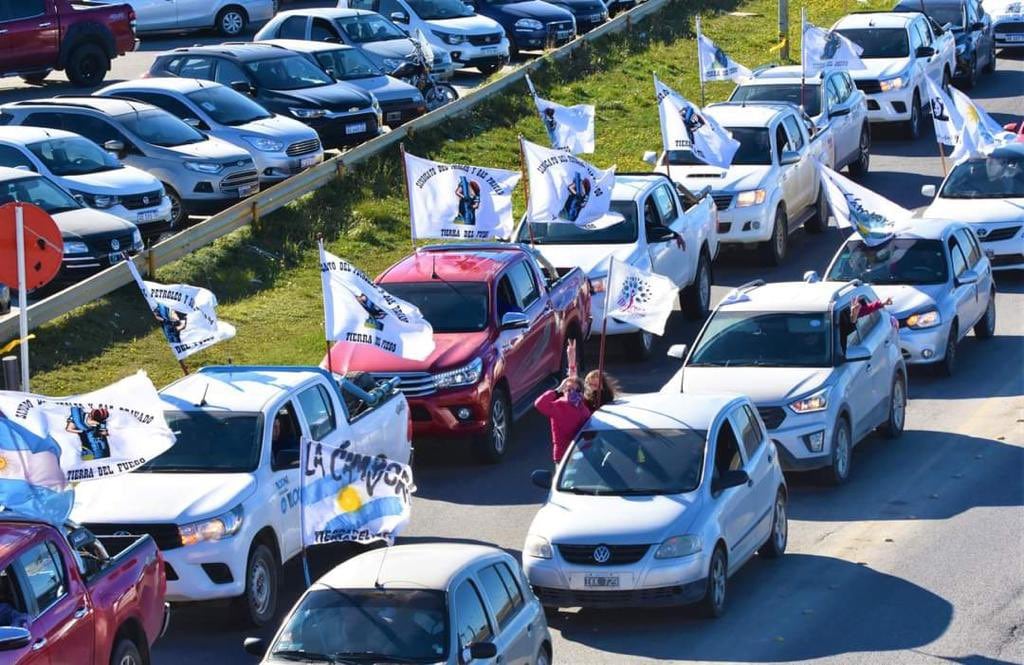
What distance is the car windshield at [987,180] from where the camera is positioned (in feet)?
90.6

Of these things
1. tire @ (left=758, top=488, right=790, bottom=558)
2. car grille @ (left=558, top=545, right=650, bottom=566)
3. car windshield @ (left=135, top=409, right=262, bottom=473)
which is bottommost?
tire @ (left=758, top=488, right=790, bottom=558)

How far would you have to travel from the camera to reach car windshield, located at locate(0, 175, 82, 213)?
2330 centimetres

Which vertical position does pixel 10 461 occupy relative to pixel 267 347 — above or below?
above

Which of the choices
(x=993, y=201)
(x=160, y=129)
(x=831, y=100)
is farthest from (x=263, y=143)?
(x=993, y=201)

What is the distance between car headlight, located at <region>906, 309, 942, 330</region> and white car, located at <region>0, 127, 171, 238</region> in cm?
1003

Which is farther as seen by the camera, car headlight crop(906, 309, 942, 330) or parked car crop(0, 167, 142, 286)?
parked car crop(0, 167, 142, 286)

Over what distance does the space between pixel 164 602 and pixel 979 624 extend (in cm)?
615

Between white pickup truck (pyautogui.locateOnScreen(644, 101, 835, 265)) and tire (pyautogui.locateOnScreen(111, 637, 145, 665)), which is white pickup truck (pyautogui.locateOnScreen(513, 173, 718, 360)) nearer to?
white pickup truck (pyautogui.locateOnScreen(644, 101, 835, 265))

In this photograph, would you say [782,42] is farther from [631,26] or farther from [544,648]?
[544,648]

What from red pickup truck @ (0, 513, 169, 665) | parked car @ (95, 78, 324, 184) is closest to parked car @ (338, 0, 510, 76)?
parked car @ (95, 78, 324, 184)

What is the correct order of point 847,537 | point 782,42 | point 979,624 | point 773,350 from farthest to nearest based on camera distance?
point 782,42, point 773,350, point 847,537, point 979,624

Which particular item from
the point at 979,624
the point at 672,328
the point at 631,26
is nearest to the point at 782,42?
the point at 631,26

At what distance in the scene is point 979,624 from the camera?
14594 millimetres

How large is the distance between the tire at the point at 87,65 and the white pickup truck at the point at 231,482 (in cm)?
2050
